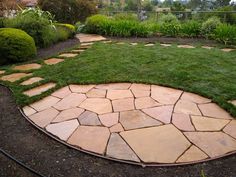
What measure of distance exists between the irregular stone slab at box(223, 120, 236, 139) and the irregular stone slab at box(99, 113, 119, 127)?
1071 millimetres

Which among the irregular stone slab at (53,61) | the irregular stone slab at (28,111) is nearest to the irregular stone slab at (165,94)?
the irregular stone slab at (28,111)

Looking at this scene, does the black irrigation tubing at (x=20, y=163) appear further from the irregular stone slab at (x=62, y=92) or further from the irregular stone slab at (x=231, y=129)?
the irregular stone slab at (x=231, y=129)

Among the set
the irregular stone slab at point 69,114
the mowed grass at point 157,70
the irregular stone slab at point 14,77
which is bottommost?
the irregular stone slab at point 69,114

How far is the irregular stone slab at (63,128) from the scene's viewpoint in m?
2.45

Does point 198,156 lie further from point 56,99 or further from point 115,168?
point 56,99

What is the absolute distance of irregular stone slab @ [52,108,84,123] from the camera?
2756 mm

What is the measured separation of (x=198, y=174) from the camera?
190 cm

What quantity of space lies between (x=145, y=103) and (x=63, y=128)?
100 centimetres

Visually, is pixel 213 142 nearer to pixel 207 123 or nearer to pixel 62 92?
pixel 207 123

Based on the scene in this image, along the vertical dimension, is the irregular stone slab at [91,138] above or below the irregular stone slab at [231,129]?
below

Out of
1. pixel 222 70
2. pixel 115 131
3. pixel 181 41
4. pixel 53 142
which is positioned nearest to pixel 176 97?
pixel 115 131

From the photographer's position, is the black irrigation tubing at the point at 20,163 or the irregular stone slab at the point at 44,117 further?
the irregular stone slab at the point at 44,117

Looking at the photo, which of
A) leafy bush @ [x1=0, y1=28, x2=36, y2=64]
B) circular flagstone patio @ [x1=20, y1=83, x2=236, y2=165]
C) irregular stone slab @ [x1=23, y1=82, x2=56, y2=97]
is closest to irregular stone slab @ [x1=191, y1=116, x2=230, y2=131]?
circular flagstone patio @ [x1=20, y1=83, x2=236, y2=165]

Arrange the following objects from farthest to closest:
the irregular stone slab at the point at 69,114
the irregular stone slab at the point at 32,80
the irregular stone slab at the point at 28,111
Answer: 1. the irregular stone slab at the point at 32,80
2. the irregular stone slab at the point at 28,111
3. the irregular stone slab at the point at 69,114
